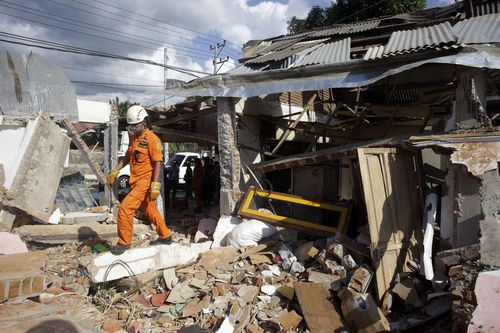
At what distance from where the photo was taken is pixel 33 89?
7.77 meters

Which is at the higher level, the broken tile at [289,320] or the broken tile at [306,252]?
the broken tile at [306,252]

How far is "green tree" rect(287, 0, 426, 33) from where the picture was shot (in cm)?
1538

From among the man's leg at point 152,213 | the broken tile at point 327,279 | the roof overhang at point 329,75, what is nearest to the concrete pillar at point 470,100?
the roof overhang at point 329,75

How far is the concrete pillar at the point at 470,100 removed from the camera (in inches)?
177

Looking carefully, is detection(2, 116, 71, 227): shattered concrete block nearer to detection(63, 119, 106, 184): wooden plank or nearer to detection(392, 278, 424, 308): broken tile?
detection(63, 119, 106, 184): wooden plank

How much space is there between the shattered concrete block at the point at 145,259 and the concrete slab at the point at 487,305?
12.1 feet

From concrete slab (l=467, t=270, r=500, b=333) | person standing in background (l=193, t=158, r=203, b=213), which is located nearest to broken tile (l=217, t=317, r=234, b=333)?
concrete slab (l=467, t=270, r=500, b=333)

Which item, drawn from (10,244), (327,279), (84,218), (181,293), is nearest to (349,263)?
(327,279)

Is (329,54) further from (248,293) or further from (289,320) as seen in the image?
(289,320)

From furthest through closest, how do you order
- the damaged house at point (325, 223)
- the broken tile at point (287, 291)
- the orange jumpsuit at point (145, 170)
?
1. the orange jumpsuit at point (145, 170)
2. the broken tile at point (287, 291)
3. the damaged house at point (325, 223)

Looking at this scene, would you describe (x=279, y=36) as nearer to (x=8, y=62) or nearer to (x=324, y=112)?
(x=324, y=112)

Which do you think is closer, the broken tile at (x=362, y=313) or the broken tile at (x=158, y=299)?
the broken tile at (x=362, y=313)

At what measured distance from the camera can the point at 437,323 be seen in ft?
11.9

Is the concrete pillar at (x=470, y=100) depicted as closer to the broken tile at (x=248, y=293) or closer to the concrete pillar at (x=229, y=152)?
the broken tile at (x=248, y=293)
